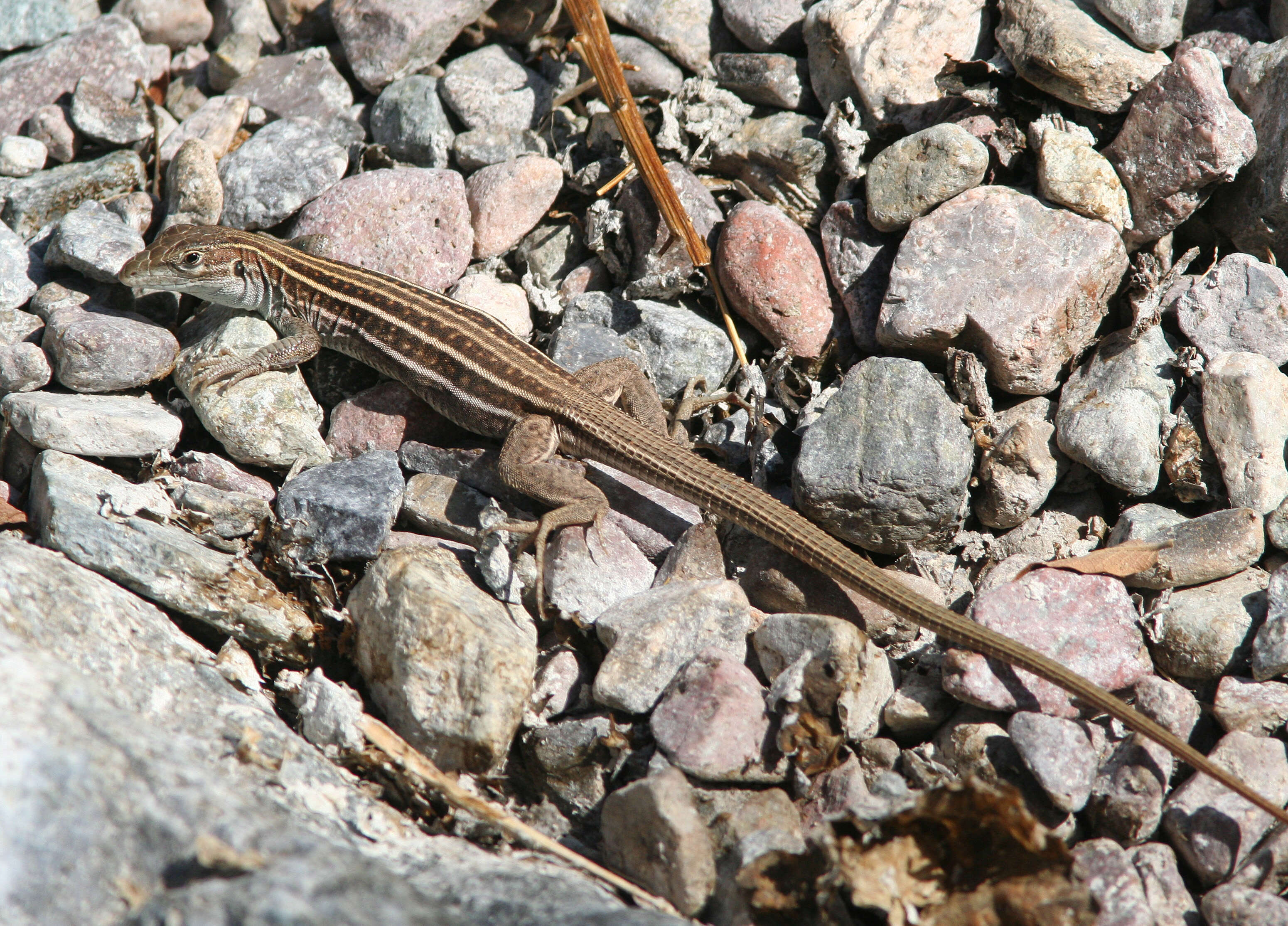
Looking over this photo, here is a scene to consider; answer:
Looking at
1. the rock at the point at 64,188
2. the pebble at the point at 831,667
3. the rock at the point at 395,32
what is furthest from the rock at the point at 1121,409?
the rock at the point at 64,188

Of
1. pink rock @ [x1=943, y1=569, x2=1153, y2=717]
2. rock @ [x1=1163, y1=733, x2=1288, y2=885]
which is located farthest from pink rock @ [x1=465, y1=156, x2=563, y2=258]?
rock @ [x1=1163, y1=733, x2=1288, y2=885]

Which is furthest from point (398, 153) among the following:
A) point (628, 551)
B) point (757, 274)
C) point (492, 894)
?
point (492, 894)

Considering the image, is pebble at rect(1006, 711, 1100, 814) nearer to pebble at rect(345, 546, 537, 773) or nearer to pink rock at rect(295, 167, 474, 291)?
pebble at rect(345, 546, 537, 773)

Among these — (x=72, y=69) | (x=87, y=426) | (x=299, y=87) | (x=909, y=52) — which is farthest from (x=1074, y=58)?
(x=72, y=69)

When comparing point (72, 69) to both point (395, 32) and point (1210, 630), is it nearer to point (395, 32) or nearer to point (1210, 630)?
point (395, 32)

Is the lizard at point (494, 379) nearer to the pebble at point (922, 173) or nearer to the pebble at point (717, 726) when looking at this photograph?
the pebble at point (717, 726)

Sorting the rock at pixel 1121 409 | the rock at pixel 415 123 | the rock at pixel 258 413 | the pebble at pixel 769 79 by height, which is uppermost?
the pebble at pixel 769 79
